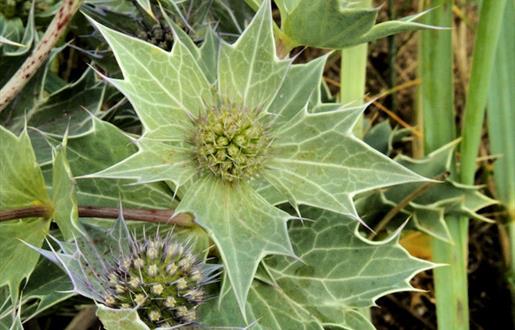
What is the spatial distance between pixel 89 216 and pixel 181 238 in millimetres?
126

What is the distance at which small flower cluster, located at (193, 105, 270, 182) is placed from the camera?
84cm

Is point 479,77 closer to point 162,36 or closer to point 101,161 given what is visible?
point 162,36

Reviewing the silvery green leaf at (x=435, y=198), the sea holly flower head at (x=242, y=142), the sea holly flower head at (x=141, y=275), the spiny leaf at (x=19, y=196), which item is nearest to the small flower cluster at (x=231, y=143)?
the sea holly flower head at (x=242, y=142)

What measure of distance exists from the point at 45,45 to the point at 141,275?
0.35 meters

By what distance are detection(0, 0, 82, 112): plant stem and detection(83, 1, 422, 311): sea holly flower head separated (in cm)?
11

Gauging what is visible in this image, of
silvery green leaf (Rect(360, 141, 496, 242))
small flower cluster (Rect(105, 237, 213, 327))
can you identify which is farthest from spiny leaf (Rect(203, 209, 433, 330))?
silvery green leaf (Rect(360, 141, 496, 242))

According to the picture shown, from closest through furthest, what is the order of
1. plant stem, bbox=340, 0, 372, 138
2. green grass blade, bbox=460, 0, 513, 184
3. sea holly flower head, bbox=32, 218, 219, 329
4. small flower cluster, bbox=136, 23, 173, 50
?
sea holly flower head, bbox=32, 218, 219, 329
small flower cluster, bbox=136, 23, 173, 50
green grass blade, bbox=460, 0, 513, 184
plant stem, bbox=340, 0, 372, 138

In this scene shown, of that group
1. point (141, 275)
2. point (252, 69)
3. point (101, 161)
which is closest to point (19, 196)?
point (101, 161)

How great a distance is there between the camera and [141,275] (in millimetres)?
769

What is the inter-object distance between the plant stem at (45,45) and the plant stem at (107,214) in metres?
0.16

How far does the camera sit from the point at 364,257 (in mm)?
969

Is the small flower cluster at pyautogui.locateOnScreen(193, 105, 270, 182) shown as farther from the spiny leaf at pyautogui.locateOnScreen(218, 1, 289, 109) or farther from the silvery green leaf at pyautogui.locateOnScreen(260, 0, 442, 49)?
the silvery green leaf at pyautogui.locateOnScreen(260, 0, 442, 49)

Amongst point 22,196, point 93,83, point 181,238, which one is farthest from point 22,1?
point 181,238

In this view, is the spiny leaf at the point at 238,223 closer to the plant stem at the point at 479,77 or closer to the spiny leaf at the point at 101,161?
the spiny leaf at the point at 101,161
